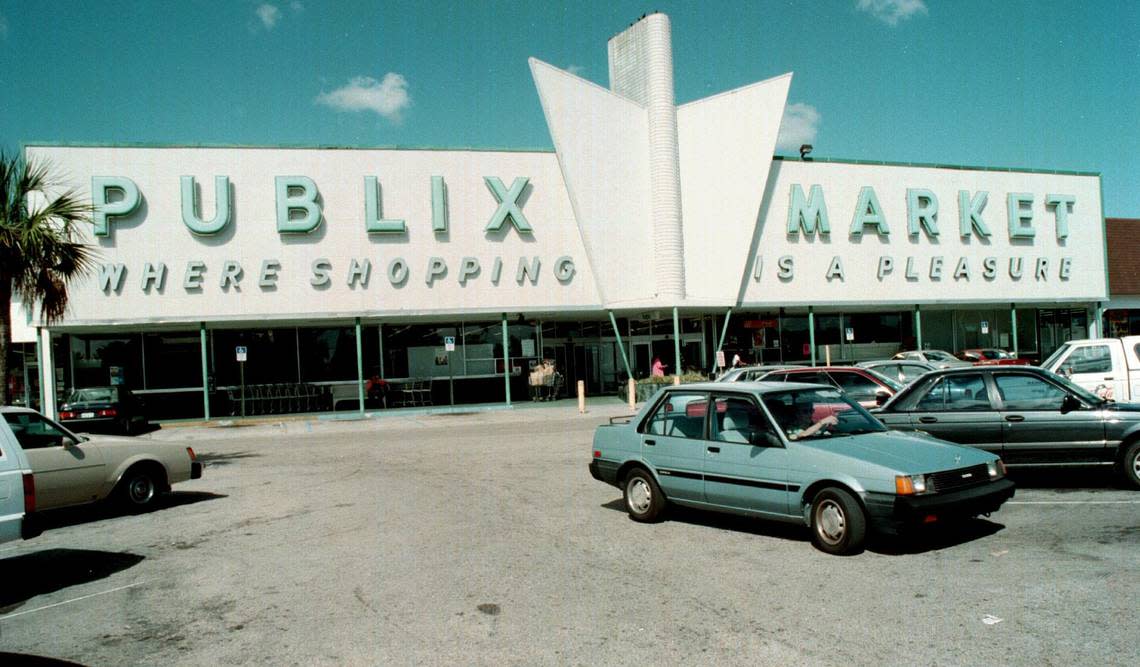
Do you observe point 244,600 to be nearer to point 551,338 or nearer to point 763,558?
point 763,558

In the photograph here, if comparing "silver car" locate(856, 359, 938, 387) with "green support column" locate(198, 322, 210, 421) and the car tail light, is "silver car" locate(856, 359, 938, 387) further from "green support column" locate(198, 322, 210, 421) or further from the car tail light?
"green support column" locate(198, 322, 210, 421)

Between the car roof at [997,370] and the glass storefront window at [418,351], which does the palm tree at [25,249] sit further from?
the glass storefront window at [418,351]

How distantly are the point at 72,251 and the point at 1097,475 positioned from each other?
16.3 metres

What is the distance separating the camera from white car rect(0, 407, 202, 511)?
32.4ft

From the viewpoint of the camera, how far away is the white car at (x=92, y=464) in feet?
32.4

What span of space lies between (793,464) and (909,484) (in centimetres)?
106

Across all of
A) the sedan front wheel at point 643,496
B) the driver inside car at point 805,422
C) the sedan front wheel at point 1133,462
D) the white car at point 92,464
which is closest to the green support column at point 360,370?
the white car at point 92,464

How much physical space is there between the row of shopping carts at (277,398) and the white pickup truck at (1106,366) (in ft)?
79.2

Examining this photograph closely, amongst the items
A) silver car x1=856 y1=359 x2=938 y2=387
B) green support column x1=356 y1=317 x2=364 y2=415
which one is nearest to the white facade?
green support column x1=356 y1=317 x2=364 y2=415

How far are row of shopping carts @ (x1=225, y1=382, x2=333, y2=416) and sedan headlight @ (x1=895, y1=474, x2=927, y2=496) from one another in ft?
87.3

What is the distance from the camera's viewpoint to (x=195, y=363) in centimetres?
3019

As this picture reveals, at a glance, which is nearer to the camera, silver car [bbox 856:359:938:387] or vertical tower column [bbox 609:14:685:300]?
silver car [bbox 856:359:938:387]

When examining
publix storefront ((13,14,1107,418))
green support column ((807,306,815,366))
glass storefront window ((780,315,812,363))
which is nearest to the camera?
publix storefront ((13,14,1107,418))

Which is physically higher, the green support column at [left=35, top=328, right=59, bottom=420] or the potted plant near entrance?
the green support column at [left=35, top=328, right=59, bottom=420]
